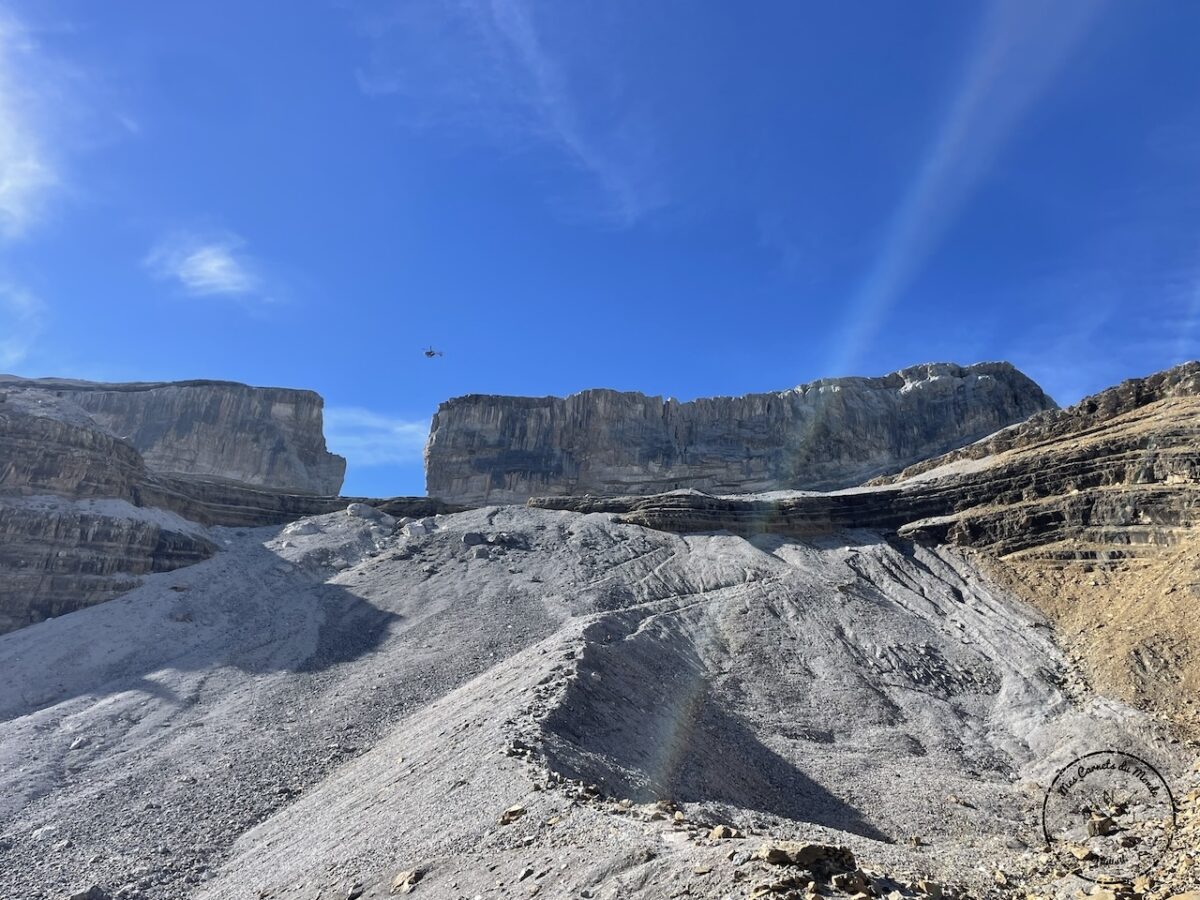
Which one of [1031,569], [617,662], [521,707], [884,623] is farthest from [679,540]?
[521,707]

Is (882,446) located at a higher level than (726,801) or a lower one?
higher

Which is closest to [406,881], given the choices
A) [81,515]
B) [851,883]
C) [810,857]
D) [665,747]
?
[810,857]

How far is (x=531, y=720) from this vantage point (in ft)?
64.1

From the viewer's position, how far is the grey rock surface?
14.5m

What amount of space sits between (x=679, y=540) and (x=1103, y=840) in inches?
1270

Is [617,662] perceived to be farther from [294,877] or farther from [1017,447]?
[1017,447]

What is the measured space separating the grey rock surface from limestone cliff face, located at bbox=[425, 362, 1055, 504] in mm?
33112

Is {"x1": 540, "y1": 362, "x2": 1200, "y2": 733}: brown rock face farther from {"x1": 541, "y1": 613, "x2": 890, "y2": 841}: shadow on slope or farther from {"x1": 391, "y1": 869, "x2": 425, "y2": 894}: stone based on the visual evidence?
{"x1": 391, "y1": 869, "x2": 425, "y2": 894}: stone

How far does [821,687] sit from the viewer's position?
29359mm

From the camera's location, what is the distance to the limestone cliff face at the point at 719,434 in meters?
77.4

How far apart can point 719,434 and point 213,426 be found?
49.7m

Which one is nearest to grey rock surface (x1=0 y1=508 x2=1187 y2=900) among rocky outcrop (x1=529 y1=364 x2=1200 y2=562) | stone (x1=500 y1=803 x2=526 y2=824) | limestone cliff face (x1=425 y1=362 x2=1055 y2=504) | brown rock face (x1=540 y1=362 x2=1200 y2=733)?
stone (x1=500 y1=803 x2=526 y2=824)

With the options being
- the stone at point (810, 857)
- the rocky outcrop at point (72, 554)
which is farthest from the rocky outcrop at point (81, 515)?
the stone at point (810, 857)

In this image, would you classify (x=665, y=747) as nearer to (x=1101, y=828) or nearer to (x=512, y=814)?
(x=512, y=814)
